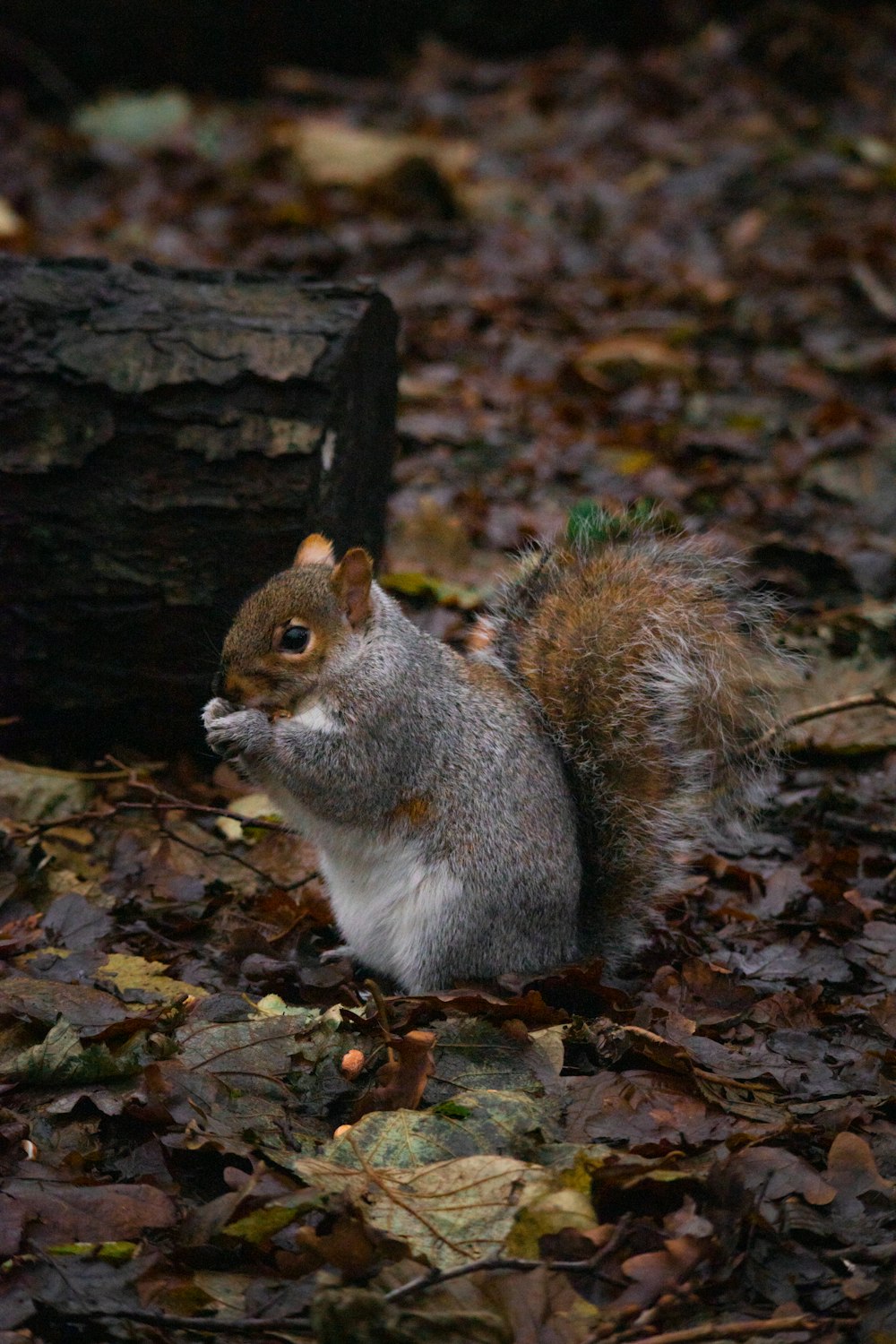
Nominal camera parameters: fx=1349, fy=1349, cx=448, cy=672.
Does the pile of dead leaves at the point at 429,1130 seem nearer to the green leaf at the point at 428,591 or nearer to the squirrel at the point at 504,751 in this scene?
the squirrel at the point at 504,751

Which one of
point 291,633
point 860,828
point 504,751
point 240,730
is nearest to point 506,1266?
point 504,751

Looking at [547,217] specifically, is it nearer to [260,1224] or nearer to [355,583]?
[355,583]

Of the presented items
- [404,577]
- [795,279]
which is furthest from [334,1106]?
[795,279]

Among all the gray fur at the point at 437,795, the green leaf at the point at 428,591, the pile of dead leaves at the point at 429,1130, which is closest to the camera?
the pile of dead leaves at the point at 429,1130

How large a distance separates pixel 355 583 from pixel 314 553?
10.1 inches

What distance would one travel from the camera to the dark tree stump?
139 inches

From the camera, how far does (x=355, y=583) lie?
9.45ft

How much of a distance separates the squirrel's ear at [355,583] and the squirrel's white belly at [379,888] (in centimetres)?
43

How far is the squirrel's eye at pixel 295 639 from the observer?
2832mm

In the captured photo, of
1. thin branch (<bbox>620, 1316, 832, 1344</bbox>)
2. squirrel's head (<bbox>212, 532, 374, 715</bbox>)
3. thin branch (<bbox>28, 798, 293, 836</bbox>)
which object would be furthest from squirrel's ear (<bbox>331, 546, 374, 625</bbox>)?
thin branch (<bbox>620, 1316, 832, 1344</bbox>)

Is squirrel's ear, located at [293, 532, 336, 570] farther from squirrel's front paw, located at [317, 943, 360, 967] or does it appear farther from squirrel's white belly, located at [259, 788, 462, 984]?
squirrel's front paw, located at [317, 943, 360, 967]

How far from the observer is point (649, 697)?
9.39ft

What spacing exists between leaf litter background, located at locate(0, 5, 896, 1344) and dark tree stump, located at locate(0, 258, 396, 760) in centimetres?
38

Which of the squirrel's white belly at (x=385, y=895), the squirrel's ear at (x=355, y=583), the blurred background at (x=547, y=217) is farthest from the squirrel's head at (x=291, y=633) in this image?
the blurred background at (x=547, y=217)
